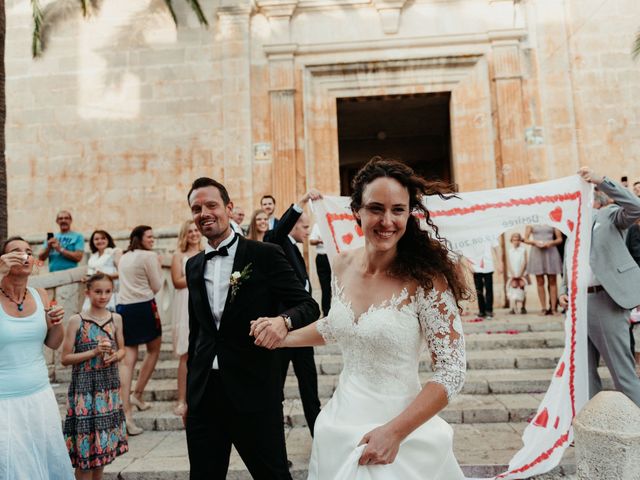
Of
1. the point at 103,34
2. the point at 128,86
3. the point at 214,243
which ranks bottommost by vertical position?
the point at 214,243

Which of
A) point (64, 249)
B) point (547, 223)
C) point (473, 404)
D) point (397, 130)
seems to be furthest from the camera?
point (397, 130)

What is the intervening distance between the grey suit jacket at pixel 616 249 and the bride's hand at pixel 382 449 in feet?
10.6

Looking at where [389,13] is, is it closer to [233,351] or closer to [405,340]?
[233,351]

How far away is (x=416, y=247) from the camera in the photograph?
2.08 metres

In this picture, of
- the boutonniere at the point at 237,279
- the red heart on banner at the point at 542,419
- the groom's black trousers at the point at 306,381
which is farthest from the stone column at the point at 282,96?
the boutonniere at the point at 237,279

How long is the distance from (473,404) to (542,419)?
1.37 meters

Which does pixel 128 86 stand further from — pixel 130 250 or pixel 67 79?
pixel 130 250

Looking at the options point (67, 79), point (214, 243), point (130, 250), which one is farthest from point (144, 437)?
point (67, 79)

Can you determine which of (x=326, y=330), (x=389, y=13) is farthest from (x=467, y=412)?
(x=389, y=13)

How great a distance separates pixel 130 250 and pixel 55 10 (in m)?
8.83

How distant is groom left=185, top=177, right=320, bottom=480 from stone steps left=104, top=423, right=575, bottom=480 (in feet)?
5.44

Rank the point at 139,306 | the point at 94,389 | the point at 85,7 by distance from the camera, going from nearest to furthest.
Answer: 1. the point at 94,389
2. the point at 139,306
3. the point at 85,7

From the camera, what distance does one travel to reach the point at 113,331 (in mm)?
4258

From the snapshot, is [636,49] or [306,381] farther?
[636,49]
